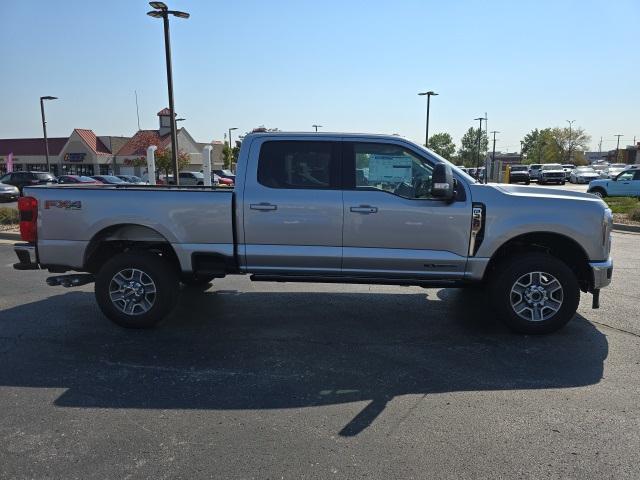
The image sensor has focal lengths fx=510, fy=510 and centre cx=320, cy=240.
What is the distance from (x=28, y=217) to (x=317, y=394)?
3.75 meters

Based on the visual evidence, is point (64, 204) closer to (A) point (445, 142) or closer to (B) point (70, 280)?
(B) point (70, 280)

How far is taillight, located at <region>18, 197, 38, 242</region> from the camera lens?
17.7ft

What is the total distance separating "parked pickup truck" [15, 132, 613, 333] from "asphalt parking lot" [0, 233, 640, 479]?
52 cm

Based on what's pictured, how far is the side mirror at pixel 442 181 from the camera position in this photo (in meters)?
4.79

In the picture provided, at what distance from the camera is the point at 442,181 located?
4.78m

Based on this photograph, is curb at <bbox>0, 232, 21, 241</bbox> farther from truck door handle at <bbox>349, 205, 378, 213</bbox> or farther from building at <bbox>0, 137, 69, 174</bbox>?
building at <bbox>0, 137, 69, 174</bbox>

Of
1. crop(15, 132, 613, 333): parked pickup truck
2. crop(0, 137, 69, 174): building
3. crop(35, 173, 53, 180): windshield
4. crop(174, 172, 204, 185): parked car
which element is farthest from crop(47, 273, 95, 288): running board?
crop(0, 137, 69, 174): building

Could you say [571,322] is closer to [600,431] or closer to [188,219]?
[600,431]

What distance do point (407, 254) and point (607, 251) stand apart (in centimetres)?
202

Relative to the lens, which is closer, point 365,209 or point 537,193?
point 365,209

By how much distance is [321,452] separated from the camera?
3.09 m

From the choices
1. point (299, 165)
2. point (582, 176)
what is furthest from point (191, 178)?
point (582, 176)

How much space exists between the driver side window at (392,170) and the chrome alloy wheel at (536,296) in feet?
4.39

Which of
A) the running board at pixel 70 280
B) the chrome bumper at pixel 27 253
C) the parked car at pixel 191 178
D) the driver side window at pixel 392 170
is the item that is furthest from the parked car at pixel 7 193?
the driver side window at pixel 392 170
